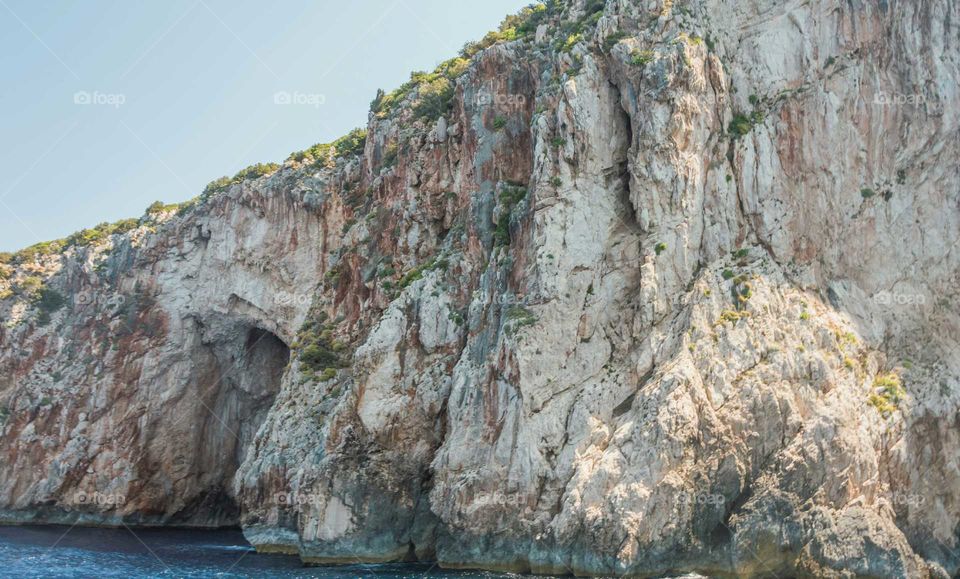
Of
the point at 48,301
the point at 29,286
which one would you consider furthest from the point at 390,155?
the point at 29,286

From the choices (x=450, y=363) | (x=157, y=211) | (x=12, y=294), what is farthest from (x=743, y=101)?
(x=12, y=294)

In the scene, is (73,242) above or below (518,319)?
above

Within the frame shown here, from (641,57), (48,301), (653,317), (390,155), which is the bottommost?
(653,317)

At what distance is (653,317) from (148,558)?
27.9 metres

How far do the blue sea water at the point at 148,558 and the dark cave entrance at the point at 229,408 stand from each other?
6.35 meters

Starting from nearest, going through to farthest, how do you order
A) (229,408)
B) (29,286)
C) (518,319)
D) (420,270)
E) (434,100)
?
(518,319), (420,270), (434,100), (229,408), (29,286)

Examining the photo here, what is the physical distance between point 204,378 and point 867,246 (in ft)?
148

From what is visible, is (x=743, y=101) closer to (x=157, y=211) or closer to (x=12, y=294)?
(x=157, y=211)

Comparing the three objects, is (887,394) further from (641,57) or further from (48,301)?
(48,301)

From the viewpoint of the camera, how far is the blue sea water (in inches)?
1462

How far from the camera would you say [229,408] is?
63.4 m

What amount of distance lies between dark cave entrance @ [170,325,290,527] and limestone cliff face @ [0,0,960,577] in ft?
38.3

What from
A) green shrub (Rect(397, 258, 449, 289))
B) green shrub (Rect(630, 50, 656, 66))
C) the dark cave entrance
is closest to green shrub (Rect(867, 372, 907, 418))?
green shrub (Rect(630, 50, 656, 66))

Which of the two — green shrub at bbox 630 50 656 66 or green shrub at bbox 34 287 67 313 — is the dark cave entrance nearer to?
green shrub at bbox 34 287 67 313
